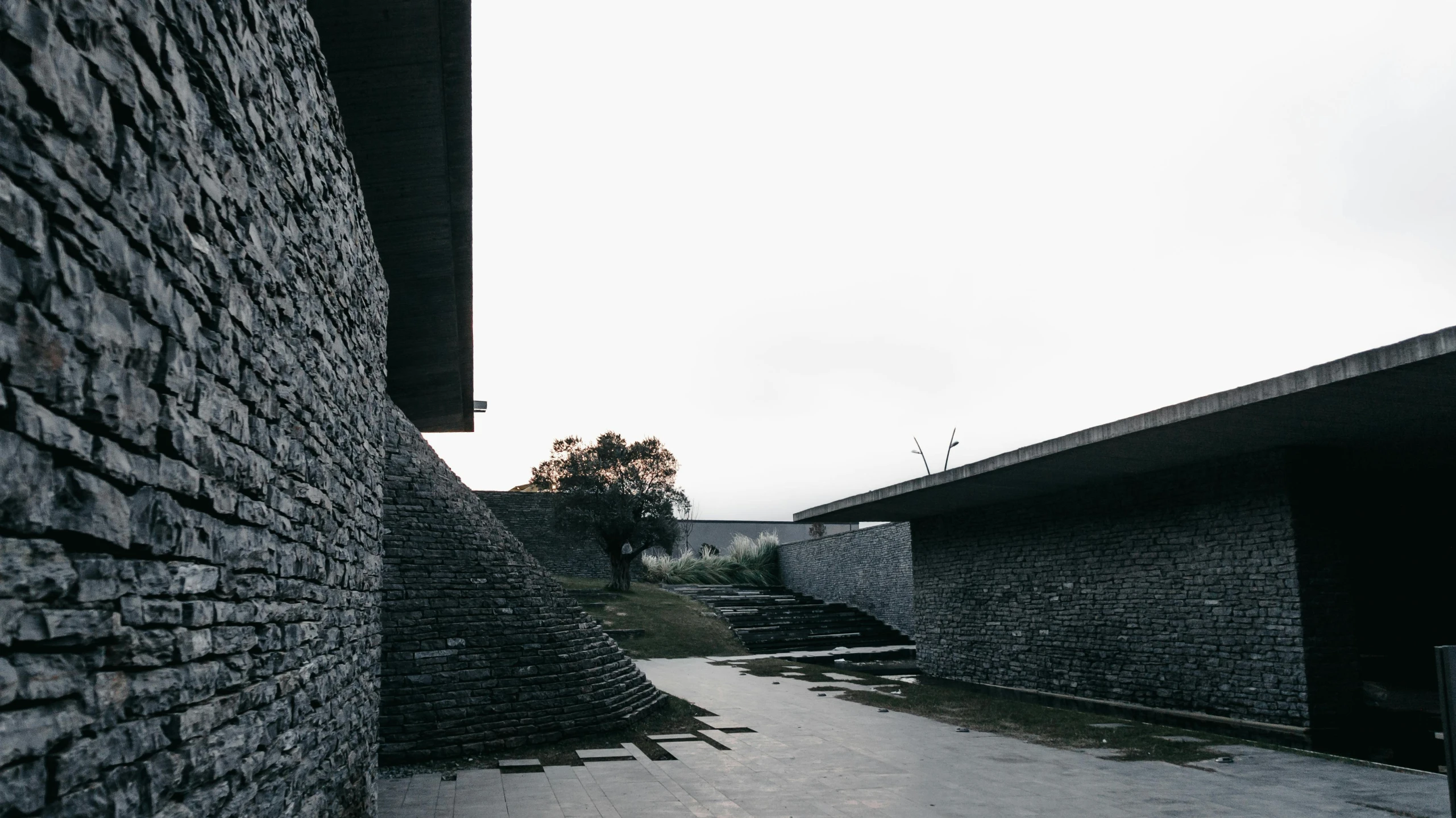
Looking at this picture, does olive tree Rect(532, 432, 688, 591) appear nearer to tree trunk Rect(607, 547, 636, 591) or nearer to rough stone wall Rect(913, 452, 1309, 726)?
tree trunk Rect(607, 547, 636, 591)

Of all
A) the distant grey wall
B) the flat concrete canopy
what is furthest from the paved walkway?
the distant grey wall

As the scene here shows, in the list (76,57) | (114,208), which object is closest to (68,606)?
(114,208)

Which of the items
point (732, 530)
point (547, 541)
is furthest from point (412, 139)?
point (732, 530)

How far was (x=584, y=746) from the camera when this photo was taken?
30.2ft

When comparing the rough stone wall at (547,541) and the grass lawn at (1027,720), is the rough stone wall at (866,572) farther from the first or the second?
the grass lawn at (1027,720)

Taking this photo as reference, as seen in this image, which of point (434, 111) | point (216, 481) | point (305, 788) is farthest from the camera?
point (434, 111)

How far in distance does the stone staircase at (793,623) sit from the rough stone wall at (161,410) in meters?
19.3

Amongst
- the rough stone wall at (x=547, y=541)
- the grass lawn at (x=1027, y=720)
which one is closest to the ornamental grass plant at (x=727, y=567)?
the rough stone wall at (x=547, y=541)

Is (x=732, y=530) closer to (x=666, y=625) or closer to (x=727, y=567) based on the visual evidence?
(x=727, y=567)

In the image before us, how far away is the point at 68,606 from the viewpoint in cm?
188

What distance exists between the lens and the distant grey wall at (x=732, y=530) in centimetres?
4166

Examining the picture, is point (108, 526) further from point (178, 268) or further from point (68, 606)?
point (178, 268)

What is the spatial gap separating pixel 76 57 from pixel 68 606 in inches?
45.5

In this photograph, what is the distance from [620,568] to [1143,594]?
17.0m
